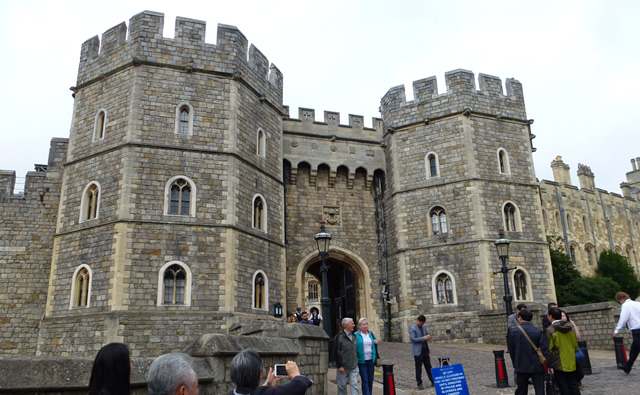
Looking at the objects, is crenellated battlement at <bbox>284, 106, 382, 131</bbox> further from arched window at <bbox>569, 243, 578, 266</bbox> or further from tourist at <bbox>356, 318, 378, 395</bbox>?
arched window at <bbox>569, 243, 578, 266</bbox>

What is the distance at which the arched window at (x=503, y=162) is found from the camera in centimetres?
2036

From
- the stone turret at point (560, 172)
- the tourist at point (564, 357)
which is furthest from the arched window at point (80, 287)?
the stone turret at point (560, 172)

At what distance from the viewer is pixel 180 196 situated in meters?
16.2

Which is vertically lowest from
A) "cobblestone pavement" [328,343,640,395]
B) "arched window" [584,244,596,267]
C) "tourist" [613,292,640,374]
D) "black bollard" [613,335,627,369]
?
"cobblestone pavement" [328,343,640,395]

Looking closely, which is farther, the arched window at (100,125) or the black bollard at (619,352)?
the arched window at (100,125)

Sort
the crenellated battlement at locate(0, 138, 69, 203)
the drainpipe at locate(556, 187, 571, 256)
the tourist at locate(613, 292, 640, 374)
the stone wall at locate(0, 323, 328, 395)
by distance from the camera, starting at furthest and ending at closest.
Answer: the drainpipe at locate(556, 187, 571, 256) → the crenellated battlement at locate(0, 138, 69, 203) → the tourist at locate(613, 292, 640, 374) → the stone wall at locate(0, 323, 328, 395)

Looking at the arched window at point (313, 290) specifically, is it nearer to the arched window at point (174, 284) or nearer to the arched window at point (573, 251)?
the arched window at point (573, 251)

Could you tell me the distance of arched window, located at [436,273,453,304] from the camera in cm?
1917

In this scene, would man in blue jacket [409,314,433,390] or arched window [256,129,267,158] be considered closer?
man in blue jacket [409,314,433,390]

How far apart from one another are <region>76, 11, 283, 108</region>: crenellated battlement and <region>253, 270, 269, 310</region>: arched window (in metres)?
6.65

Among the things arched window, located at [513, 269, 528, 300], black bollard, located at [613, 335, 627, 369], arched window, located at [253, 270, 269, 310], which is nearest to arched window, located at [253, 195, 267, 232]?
arched window, located at [253, 270, 269, 310]

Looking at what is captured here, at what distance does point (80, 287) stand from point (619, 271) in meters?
32.3

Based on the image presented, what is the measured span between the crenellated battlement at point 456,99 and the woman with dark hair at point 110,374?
1891 centimetres

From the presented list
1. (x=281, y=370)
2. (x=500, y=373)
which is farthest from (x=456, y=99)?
(x=281, y=370)
